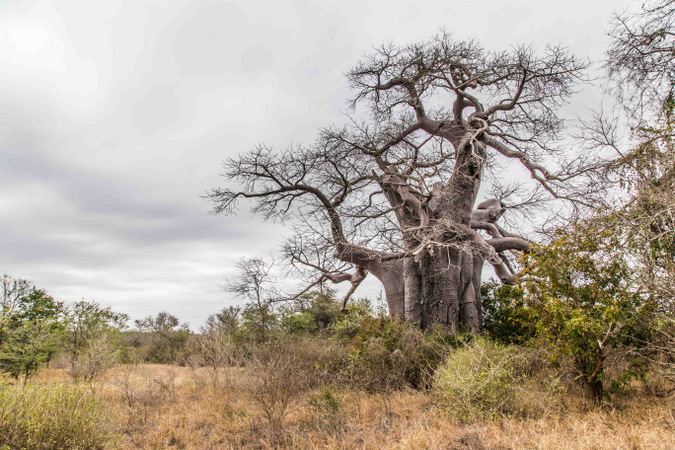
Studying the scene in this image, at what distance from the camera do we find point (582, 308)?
515 centimetres

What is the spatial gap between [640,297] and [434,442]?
3.20 meters

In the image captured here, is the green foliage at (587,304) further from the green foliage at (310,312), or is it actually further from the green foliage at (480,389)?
the green foliage at (310,312)

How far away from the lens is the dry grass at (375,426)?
13.6 ft

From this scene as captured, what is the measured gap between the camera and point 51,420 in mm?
4223

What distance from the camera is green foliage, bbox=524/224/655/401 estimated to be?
4898 millimetres

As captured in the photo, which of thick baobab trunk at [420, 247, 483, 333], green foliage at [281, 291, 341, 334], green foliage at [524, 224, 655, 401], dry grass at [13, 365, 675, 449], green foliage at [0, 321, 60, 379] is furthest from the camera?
green foliage at [281, 291, 341, 334]

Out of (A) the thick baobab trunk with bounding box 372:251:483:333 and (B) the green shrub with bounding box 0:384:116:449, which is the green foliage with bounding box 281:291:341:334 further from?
(B) the green shrub with bounding box 0:384:116:449

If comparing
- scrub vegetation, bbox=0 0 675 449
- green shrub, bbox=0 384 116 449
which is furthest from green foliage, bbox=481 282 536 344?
green shrub, bbox=0 384 116 449

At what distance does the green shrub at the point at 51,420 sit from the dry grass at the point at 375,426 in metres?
0.57

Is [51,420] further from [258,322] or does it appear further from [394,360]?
[258,322]

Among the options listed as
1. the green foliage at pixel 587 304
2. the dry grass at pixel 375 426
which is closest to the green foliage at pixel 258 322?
the dry grass at pixel 375 426

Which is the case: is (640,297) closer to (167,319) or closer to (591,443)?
(591,443)

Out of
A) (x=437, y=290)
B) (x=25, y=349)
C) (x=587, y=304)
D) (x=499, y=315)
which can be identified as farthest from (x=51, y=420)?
(x=499, y=315)

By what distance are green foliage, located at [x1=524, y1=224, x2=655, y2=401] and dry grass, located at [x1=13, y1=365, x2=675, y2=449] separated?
0.74 metres
